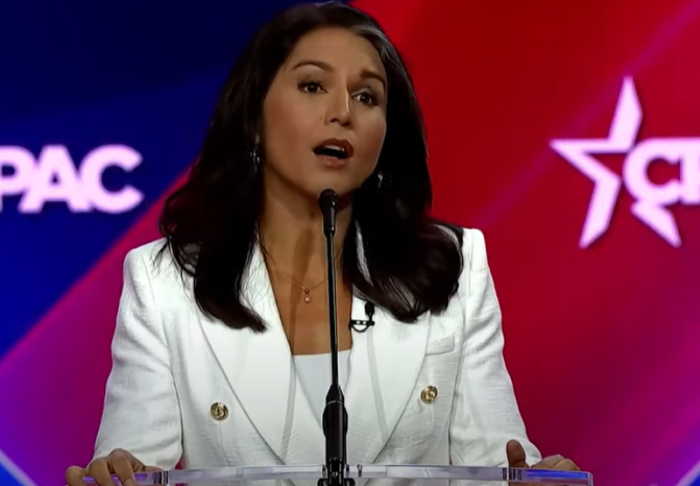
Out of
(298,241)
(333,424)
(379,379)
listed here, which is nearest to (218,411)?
(379,379)

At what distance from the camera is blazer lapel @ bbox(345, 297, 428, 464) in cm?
208

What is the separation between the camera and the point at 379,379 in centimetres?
212

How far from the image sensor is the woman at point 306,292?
6.84 ft

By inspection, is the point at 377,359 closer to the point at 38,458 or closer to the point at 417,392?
the point at 417,392

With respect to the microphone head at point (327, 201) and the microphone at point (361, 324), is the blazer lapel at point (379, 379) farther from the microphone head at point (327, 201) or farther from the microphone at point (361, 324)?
the microphone head at point (327, 201)

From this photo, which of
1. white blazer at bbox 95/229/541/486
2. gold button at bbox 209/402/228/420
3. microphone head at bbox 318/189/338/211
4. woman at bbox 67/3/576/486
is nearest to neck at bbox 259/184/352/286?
woman at bbox 67/3/576/486

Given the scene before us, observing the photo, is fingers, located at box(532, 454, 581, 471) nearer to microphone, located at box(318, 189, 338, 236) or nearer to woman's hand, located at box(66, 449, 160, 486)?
microphone, located at box(318, 189, 338, 236)

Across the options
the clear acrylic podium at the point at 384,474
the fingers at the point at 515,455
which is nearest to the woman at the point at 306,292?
the fingers at the point at 515,455

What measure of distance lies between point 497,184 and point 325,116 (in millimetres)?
1005

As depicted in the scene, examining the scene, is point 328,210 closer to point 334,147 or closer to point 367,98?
point 334,147

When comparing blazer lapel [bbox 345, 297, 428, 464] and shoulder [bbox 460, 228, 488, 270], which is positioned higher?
shoulder [bbox 460, 228, 488, 270]

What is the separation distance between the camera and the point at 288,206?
2316 mm

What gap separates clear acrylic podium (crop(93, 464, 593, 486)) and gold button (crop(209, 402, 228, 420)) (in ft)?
1.87

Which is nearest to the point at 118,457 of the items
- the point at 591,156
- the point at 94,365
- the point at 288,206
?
the point at 288,206
